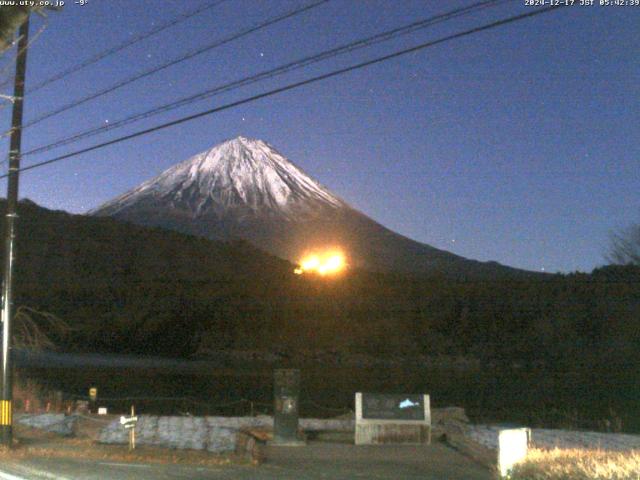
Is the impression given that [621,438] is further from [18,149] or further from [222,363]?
[222,363]

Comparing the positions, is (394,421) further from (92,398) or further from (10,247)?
(92,398)

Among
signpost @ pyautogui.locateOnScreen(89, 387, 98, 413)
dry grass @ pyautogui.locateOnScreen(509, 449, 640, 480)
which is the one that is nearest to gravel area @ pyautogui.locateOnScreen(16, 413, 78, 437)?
signpost @ pyautogui.locateOnScreen(89, 387, 98, 413)

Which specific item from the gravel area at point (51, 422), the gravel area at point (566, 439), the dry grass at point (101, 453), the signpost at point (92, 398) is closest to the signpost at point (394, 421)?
the gravel area at point (566, 439)

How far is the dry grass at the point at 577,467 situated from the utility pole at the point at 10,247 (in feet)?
29.8

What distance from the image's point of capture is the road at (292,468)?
12367mm

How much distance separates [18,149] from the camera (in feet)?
52.5

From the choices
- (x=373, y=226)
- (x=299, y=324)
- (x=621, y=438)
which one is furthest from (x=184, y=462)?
(x=373, y=226)

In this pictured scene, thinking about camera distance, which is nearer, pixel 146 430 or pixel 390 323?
pixel 146 430

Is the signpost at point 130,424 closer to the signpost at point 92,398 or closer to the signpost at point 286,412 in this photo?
the signpost at point 286,412

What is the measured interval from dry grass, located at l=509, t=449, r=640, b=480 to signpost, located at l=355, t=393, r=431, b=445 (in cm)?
675

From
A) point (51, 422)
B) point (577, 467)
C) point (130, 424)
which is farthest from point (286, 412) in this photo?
point (577, 467)

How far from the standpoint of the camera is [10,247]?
1606 cm

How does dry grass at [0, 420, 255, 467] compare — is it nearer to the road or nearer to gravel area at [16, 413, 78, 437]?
the road

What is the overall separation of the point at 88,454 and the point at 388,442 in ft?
20.7
